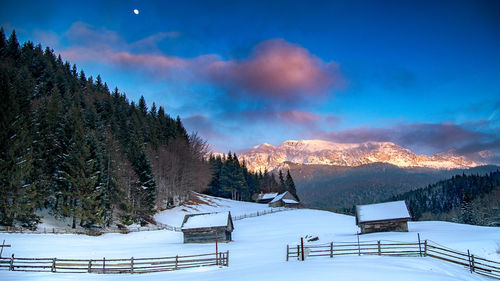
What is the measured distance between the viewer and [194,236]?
46438 millimetres

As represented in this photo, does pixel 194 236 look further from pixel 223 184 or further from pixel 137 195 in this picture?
pixel 223 184

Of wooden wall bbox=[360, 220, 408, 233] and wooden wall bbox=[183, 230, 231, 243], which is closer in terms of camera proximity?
wooden wall bbox=[360, 220, 408, 233]

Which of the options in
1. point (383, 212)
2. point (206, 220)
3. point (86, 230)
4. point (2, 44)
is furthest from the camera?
point (2, 44)

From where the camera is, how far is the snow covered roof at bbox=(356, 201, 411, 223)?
46469mm

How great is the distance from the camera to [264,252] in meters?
33.6

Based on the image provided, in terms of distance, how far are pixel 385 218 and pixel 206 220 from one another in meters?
26.4

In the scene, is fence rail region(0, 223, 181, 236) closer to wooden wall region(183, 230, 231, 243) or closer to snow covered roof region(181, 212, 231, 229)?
snow covered roof region(181, 212, 231, 229)

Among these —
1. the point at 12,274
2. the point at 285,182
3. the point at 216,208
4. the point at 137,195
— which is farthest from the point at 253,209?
the point at 12,274

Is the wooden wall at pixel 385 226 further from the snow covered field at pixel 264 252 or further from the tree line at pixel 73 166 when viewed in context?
the tree line at pixel 73 166

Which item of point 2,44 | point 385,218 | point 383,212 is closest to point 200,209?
point 383,212

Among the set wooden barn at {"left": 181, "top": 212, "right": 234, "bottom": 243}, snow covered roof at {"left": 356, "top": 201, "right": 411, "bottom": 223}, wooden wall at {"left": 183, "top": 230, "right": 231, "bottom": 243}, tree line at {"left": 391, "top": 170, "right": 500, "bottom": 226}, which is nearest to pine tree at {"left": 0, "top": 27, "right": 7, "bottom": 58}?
wooden barn at {"left": 181, "top": 212, "right": 234, "bottom": 243}

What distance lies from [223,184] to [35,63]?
64492 mm

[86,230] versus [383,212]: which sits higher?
[383,212]

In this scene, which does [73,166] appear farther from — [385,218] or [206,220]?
[385,218]
